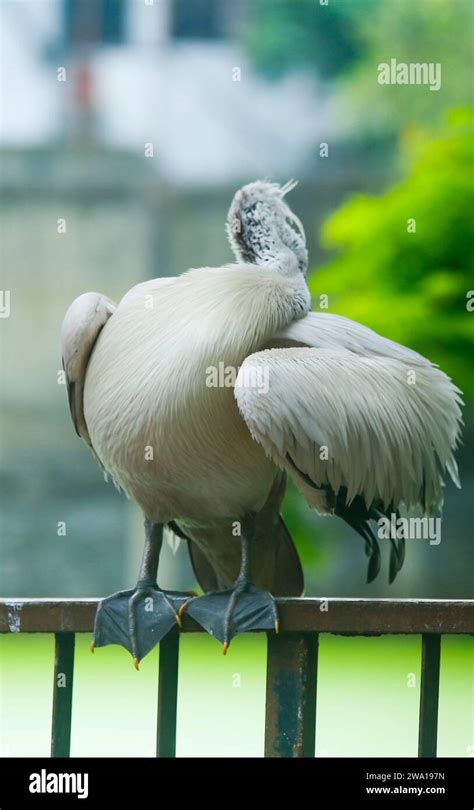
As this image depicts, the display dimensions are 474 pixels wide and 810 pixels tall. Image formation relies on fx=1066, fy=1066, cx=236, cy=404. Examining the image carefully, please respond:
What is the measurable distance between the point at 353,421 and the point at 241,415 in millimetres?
153

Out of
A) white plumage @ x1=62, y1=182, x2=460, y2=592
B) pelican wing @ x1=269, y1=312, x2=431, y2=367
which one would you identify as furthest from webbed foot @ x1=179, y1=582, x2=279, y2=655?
pelican wing @ x1=269, y1=312, x2=431, y2=367

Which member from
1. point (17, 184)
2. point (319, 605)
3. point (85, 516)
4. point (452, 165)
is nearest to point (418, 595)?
point (85, 516)

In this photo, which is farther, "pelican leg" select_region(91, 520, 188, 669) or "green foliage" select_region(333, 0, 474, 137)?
"green foliage" select_region(333, 0, 474, 137)

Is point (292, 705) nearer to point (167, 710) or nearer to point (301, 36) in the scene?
point (167, 710)

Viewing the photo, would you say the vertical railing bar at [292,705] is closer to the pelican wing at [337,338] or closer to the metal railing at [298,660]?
the metal railing at [298,660]

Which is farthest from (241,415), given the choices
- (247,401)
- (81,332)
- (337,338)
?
(81,332)

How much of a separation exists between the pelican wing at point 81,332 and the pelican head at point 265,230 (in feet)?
0.79

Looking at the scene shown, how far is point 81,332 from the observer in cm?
159

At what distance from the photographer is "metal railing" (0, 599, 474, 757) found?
1.31m

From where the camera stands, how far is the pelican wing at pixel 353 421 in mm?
1379

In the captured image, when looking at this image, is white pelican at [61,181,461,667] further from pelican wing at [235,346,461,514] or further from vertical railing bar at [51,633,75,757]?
vertical railing bar at [51,633,75,757]

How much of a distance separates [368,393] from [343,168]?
3.11 metres

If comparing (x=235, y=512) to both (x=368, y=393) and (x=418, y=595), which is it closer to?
(x=368, y=393)

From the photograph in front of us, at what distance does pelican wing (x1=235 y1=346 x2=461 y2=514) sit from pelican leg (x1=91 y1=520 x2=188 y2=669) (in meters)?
0.26
